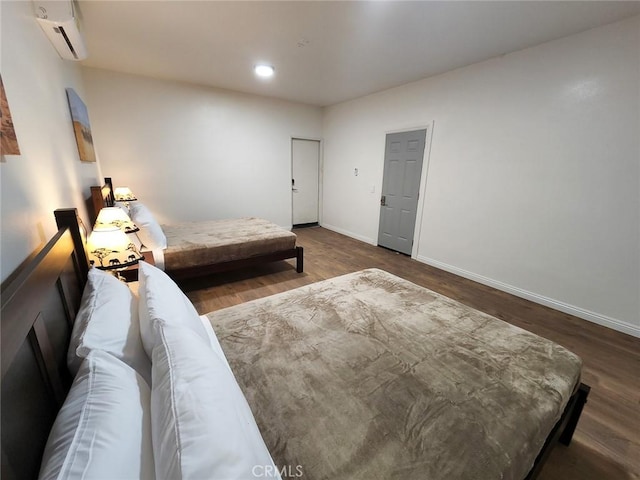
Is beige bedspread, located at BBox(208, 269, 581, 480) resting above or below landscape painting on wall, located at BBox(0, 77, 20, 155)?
below

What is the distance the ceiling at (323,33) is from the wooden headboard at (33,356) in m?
2.25

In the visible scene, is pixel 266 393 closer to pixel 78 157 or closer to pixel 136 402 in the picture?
pixel 136 402

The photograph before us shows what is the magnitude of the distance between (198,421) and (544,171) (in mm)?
3481

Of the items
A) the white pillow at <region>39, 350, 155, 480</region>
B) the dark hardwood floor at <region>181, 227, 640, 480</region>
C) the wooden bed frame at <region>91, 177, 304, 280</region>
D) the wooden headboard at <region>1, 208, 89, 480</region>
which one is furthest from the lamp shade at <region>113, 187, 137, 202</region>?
the white pillow at <region>39, 350, 155, 480</region>

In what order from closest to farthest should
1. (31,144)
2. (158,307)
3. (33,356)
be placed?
(33,356) → (158,307) → (31,144)

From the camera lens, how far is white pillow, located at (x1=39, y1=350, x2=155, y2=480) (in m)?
0.54

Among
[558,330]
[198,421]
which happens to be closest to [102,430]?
[198,421]

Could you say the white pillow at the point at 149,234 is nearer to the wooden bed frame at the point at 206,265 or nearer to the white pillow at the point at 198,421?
the wooden bed frame at the point at 206,265

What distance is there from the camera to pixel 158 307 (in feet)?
3.54

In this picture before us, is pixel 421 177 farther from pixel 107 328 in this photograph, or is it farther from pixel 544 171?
pixel 107 328

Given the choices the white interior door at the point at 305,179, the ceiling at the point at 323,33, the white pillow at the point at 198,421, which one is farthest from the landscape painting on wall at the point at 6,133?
the white interior door at the point at 305,179

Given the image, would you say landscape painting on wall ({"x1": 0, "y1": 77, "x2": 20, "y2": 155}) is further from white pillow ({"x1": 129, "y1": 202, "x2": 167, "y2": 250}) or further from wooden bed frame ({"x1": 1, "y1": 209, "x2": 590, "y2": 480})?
white pillow ({"x1": 129, "y1": 202, "x2": 167, "y2": 250})

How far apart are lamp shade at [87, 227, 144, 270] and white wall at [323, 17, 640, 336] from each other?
359 cm

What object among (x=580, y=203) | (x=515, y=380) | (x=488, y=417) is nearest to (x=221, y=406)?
(x=488, y=417)
